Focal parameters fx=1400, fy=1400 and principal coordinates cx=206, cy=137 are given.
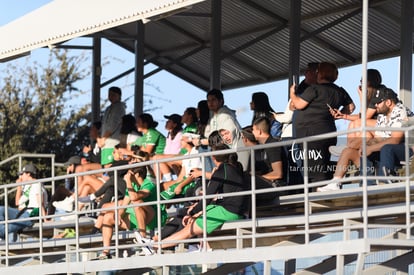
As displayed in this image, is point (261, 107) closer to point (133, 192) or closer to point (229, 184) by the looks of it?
point (133, 192)

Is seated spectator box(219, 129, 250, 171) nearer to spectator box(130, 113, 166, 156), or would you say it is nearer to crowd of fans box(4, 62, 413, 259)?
crowd of fans box(4, 62, 413, 259)

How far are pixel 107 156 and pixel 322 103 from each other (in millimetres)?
5527

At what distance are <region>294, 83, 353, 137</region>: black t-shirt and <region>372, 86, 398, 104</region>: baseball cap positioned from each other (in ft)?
1.71

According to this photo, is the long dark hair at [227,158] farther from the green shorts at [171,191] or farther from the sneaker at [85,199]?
the sneaker at [85,199]

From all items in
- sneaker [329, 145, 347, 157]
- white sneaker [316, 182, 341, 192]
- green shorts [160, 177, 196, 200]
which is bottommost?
green shorts [160, 177, 196, 200]

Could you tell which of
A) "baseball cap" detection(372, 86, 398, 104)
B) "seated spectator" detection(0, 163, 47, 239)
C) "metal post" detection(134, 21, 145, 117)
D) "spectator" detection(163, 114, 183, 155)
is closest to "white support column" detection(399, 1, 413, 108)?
"baseball cap" detection(372, 86, 398, 104)

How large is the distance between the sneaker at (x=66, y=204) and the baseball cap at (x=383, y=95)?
6.27m

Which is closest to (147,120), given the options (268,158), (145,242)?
(145,242)

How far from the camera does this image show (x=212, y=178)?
14.7 meters

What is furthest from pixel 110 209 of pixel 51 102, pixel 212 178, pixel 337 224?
pixel 51 102

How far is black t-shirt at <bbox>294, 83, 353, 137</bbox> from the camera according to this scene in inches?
582

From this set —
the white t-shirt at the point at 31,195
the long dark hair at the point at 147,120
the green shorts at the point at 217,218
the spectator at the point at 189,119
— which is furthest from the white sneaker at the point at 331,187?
the white t-shirt at the point at 31,195

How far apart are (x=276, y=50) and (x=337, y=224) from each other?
6.50m

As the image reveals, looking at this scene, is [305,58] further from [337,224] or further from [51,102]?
[51,102]
